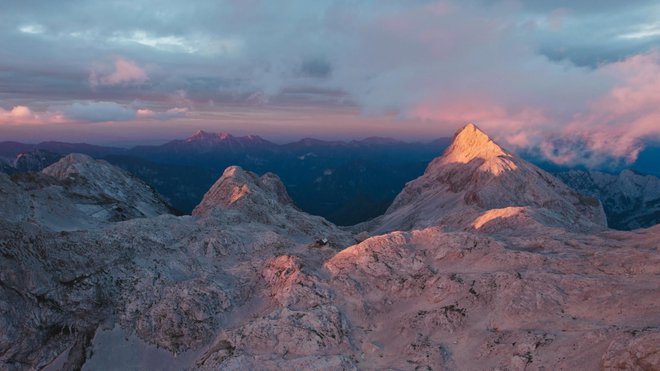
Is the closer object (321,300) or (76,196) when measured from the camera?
(321,300)

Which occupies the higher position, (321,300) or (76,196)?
(76,196)

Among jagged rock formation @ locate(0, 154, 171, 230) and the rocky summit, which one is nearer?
the rocky summit

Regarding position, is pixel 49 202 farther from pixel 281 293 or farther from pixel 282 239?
pixel 281 293

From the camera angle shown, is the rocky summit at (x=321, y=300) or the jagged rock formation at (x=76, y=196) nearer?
the rocky summit at (x=321, y=300)

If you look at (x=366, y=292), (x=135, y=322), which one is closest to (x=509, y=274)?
(x=366, y=292)
